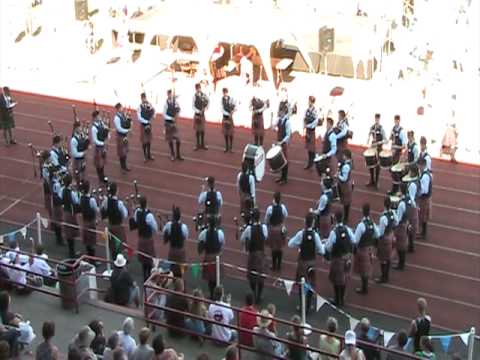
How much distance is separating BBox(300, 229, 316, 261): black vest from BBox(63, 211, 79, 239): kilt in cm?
383

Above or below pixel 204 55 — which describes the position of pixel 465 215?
below

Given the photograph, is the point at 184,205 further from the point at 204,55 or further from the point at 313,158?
the point at 204,55

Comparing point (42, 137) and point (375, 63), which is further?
point (375, 63)

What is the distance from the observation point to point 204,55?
23312 mm

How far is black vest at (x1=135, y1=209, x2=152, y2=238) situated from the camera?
14820 mm

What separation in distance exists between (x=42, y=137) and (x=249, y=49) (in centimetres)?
573

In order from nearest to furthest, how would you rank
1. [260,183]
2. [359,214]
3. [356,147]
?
1. [359,214]
2. [260,183]
3. [356,147]

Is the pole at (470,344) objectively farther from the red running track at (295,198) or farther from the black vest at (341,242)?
the black vest at (341,242)

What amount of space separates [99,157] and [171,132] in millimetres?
1582

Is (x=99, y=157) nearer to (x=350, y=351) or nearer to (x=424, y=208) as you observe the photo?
(x=424, y=208)

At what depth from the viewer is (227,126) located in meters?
19.4

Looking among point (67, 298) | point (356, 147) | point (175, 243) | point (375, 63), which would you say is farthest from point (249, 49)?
point (67, 298)

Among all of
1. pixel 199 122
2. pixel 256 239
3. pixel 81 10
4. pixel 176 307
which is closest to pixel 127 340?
pixel 176 307

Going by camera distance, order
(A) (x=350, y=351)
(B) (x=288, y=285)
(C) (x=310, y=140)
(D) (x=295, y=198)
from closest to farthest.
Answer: (A) (x=350, y=351) < (B) (x=288, y=285) < (D) (x=295, y=198) < (C) (x=310, y=140)
